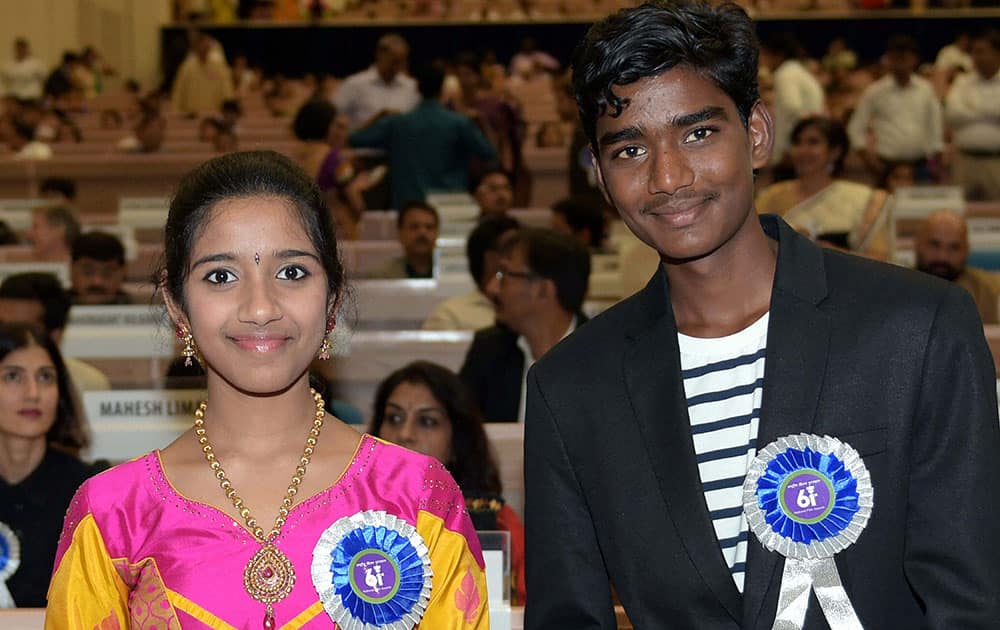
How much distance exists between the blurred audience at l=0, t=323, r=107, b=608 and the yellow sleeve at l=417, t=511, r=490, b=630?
1806 millimetres

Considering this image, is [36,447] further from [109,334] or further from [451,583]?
[451,583]

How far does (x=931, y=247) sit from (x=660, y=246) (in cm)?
478

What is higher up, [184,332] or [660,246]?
[660,246]

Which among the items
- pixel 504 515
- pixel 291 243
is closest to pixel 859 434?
pixel 291 243

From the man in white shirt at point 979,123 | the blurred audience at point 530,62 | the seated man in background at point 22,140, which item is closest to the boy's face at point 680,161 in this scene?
the man in white shirt at point 979,123

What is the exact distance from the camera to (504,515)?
3.50 m

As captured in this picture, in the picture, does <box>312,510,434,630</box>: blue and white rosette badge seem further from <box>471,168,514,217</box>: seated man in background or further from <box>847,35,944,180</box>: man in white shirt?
<box>847,35,944,180</box>: man in white shirt

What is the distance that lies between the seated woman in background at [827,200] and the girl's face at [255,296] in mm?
4184

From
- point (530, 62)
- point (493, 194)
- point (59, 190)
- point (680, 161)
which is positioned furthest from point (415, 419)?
point (530, 62)

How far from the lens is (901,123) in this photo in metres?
10.3

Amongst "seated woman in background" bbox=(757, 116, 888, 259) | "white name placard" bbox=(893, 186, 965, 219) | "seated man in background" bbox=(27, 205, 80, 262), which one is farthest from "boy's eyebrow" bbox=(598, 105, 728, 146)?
"white name placard" bbox=(893, 186, 965, 219)

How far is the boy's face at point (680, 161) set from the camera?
1.85m

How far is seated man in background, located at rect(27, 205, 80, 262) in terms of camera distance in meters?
7.74

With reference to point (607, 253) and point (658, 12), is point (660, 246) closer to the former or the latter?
point (658, 12)
